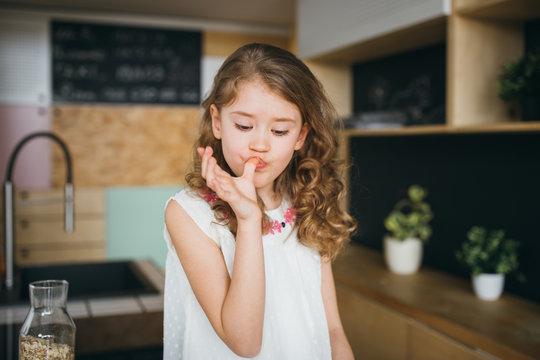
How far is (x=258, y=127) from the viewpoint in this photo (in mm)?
926

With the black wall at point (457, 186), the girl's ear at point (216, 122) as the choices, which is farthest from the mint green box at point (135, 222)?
the girl's ear at point (216, 122)

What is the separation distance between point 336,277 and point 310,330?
122cm

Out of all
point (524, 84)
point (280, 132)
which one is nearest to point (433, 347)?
point (524, 84)

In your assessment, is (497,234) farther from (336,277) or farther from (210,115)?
(210,115)

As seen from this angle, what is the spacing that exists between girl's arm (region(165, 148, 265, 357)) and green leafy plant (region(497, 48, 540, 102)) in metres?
1.18

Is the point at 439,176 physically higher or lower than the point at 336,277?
higher

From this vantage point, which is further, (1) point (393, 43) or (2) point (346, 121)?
(2) point (346, 121)

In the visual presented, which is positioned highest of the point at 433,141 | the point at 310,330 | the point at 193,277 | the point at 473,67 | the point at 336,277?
the point at 473,67

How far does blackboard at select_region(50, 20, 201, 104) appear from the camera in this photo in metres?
3.54

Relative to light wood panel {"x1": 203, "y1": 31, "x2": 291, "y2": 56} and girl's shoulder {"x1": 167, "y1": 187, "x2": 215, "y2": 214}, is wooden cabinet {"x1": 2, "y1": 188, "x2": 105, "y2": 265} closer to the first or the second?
light wood panel {"x1": 203, "y1": 31, "x2": 291, "y2": 56}

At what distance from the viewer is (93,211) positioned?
3.53 meters

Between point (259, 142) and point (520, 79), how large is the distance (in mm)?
1160

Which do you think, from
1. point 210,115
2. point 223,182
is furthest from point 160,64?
point 223,182

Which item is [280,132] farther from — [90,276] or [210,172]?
[90,276]
